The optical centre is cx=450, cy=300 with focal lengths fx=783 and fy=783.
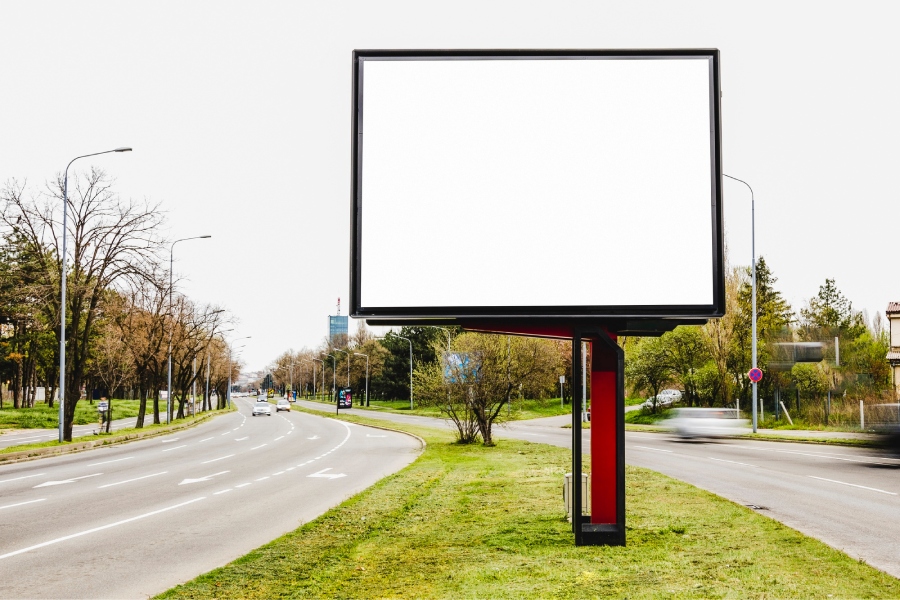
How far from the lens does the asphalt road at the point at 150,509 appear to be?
8.34m

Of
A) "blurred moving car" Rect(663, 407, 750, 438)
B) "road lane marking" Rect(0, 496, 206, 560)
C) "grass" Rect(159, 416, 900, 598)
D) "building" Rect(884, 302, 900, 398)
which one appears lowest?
"blurred moving car" Rect(663, 407, 750, 438)

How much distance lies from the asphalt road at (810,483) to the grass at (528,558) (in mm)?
652

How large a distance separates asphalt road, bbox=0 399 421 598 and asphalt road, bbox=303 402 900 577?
23.5 ft

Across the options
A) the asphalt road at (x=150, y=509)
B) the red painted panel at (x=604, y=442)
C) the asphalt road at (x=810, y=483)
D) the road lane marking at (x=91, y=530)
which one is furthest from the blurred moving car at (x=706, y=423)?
the red painted panel at (x=604, y=442)

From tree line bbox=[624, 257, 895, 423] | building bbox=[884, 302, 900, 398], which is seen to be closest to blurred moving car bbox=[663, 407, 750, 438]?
tree line bbox=[624, 257, 895, 423]

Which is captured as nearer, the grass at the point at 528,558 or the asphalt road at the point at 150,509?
the grass at the point at 528,558

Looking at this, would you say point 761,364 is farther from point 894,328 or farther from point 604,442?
point 604,442

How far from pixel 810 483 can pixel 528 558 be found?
10.3m

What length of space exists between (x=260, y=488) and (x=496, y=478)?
5016 mm

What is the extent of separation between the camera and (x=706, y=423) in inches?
1227

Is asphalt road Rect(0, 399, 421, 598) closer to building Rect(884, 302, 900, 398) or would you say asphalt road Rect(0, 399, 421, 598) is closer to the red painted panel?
the red painted panel

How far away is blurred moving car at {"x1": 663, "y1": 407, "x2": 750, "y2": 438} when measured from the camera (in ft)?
102

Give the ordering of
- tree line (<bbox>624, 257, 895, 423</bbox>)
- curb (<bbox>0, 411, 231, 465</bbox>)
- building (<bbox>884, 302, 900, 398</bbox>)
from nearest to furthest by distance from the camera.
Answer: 1. curb (<bbox>0, 411, 231, 465</bbox>)
2. tree line (<bbox>624, 257, 895, 423</bbox>)
3. building (<bbox>884, 302, 900, 398</bbox>)

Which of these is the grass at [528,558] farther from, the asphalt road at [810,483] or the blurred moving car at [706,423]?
the blurred moving car at [706,423]
